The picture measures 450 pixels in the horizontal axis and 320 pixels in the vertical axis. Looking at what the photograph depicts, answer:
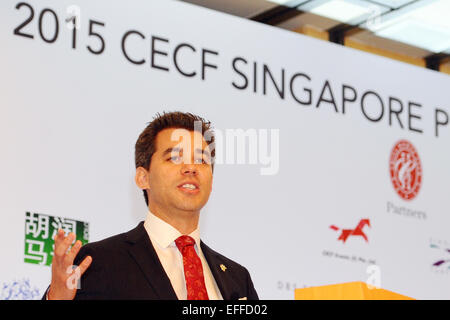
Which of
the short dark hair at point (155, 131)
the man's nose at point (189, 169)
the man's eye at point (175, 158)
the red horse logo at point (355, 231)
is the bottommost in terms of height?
the man's nose at point (189, 169)

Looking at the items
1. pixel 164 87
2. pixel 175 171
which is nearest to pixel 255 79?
pixel 164 87

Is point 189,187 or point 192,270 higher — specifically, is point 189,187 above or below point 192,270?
above

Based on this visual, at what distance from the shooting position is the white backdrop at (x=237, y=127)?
436cm

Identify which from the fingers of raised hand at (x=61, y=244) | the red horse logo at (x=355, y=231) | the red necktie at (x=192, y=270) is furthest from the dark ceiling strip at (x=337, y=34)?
the fingers of raised hand at (x=61, y=244)

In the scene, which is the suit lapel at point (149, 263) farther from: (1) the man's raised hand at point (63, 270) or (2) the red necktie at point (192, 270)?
(1) the man's raised hand at point (63, 270)

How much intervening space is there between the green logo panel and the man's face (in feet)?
5.44

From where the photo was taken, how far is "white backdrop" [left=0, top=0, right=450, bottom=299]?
4.36 meters

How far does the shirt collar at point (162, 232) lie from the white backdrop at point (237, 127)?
1715 millimetres

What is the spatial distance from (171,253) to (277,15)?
3886mm

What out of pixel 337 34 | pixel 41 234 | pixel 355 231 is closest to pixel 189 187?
pixel 41 234

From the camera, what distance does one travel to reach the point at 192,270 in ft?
8.02

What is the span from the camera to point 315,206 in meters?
5.32

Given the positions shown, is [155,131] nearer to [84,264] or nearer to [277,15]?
[84,264]
